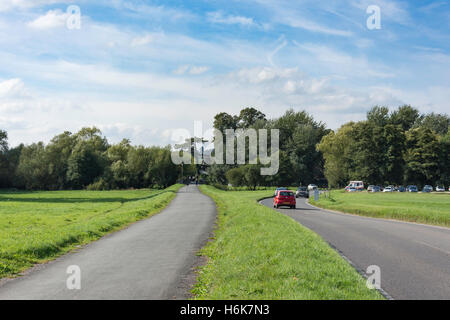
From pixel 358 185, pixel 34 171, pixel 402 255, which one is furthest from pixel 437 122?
pixel 402 255

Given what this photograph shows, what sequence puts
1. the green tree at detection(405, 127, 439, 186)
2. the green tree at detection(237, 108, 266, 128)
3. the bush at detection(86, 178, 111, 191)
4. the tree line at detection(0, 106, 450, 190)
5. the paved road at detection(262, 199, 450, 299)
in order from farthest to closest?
the green tree at detection(237, 108, 266, 128)
the bush at detection(86, 178, 111, 191)
the tree line at detection(0, 106, 450, 190)
the green tree at detection(405, 127, 439, 186)
the paved road at detection(262, 199, 450, 299)

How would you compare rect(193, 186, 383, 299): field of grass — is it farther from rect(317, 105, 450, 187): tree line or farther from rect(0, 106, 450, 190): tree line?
rect(317, 105, 450, 187): tree line

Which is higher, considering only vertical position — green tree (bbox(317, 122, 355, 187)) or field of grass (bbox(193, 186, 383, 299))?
green tree (bbox(317, 122, 355, 187))

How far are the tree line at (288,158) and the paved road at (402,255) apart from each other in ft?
235

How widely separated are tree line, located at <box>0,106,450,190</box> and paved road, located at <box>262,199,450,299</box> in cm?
7150

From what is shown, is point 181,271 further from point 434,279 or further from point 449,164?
point 449,164

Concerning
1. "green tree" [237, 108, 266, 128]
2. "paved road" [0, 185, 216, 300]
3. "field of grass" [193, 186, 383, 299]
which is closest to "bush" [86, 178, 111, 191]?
"green tree" [237, 108, 266, 128]

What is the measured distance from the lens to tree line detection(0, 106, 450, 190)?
9069 cm

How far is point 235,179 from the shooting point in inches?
3787

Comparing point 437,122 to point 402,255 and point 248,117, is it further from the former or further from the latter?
point 402,255

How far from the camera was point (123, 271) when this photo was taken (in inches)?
419

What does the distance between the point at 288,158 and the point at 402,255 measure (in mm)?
83635
